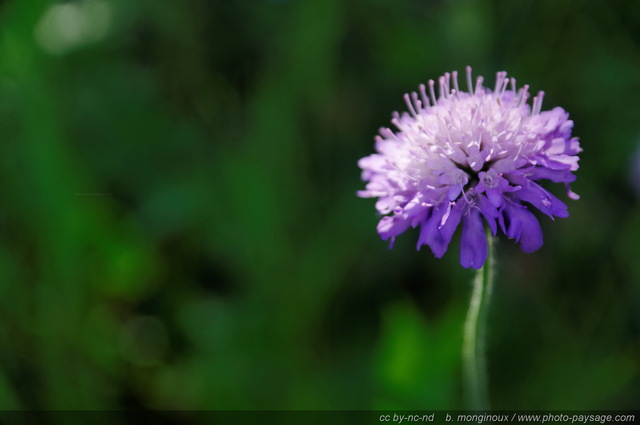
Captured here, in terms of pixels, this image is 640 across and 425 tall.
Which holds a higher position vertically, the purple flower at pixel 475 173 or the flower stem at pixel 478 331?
the purple flower at pixel 475 173

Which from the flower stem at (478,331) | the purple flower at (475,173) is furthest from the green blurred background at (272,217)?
the purple flower at (475,173)

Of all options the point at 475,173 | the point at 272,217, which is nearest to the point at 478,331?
the point at 475,173

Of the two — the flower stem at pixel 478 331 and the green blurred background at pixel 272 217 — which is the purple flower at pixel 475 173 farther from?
the green blurred background at pixel 272 217

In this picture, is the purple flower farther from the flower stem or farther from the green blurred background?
the green blurred background

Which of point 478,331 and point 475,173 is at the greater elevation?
point 475,173

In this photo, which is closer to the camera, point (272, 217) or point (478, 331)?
point (478, 331)

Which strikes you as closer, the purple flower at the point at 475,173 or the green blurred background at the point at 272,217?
the purple flower at the point at 475,173

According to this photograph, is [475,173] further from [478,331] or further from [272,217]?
[272,217]
